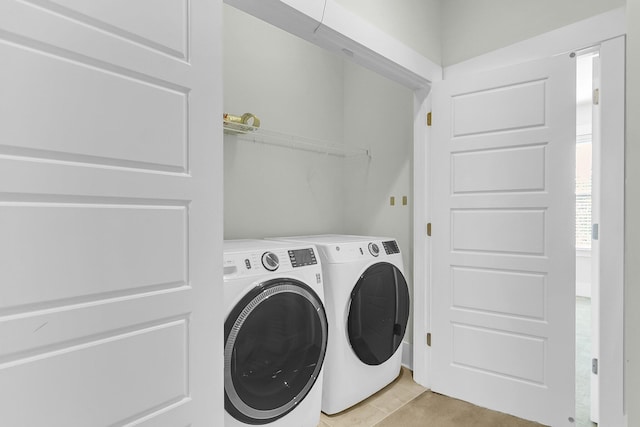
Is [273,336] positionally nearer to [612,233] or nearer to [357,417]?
[357,417]

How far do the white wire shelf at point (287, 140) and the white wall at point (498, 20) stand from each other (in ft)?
3.27

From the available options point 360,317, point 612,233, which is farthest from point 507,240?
point 360,317

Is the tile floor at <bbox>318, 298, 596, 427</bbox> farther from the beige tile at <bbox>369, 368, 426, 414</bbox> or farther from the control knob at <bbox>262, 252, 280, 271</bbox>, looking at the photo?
the control knob at <bbox>262, 252, 280, 271</bbox>

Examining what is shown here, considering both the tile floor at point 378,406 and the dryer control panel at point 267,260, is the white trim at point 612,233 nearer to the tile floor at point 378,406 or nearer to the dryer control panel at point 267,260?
the tile floor at point 378,406

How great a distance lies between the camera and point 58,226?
0.81 meters

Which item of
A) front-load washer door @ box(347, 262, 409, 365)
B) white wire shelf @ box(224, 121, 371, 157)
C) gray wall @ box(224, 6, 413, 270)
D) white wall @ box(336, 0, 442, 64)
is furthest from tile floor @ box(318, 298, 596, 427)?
white wall @ box(336, 0, 442, 64)

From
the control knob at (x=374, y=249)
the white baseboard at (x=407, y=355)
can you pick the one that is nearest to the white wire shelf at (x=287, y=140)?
the control knob at (x=374, y=249)

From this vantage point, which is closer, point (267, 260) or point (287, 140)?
point (267, 260)

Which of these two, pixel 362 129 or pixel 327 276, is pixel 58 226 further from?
pixel 362 129

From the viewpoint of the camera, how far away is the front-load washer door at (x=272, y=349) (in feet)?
4.63

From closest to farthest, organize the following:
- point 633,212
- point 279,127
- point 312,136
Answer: point 633,212, point 279,127, point 312,136

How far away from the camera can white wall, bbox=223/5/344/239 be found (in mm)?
2281

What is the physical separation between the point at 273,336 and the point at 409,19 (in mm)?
1944

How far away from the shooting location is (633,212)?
1180 millimetres
